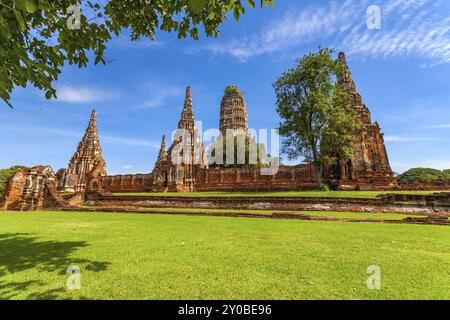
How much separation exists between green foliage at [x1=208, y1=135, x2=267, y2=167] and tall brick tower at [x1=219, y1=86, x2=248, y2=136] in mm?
3490

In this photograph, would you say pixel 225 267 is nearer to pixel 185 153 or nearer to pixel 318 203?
pixel 318 203

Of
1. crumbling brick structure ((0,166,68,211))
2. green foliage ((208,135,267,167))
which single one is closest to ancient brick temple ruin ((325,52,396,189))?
crumbling brick structure ((0,166,68,211))

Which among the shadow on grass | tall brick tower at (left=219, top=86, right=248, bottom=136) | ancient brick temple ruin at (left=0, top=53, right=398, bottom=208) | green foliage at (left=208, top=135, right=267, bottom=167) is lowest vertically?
the shadow on grass

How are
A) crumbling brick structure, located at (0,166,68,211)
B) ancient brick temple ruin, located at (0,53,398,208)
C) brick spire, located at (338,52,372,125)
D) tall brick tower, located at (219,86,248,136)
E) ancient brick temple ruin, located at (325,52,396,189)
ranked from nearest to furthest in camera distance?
1. crumbling brick structure, located at (0,166,68,211)
2. ancient brick temple ruin, located at (0,53,398,208)
3. ancient brick temple ruin, located at (325,52,396,189)
4. brick spire, located at (338,52,372,125)
5. tall brick tower, located at (219,86,248,136)

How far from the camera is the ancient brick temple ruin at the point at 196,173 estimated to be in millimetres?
19016

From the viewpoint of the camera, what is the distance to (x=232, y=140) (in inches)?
1785

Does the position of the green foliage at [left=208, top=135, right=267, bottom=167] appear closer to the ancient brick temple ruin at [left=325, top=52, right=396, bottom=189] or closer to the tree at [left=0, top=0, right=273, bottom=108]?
the ancient brick temple ruin at [left=325, top=52, right=396, bottom=189]

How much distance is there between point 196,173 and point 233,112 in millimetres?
28042

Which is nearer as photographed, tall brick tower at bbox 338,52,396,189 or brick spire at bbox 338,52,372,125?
tall brick tower at bbox 338,52,396,189

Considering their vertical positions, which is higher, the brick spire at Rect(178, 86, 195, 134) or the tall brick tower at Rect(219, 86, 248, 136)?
the tall brick tower at Rect(219, 86, 248, 136)

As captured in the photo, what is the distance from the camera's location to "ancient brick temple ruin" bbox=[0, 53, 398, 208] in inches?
749

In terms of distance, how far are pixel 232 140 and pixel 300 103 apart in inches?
963
